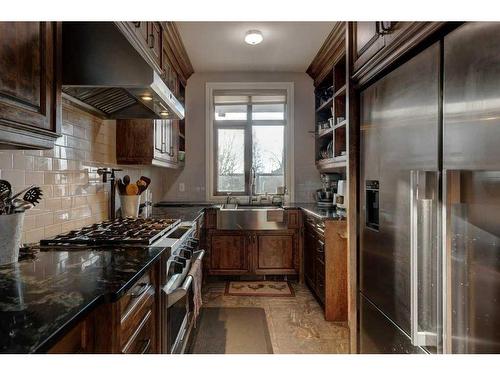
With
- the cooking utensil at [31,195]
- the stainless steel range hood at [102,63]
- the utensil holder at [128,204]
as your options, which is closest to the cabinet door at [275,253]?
the utensil holder at [128,204]

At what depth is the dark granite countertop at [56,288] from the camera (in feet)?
2.19

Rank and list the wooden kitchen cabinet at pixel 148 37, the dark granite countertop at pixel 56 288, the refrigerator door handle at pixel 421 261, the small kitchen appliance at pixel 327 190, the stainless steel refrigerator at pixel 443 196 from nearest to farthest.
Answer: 1. the dark granite countertop at pixel 56 288
2. the stainless steel refrigerator at pixel 443 196
3. the refrigerator door handle at pixel 421 261
4. the wooden kitchen cabinet at pixel 148 37
5. the small kitchen appliance at pixel 327 190

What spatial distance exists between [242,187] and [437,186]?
330 centimetres

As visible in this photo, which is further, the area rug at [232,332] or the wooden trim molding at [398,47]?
the area rug at [232,332]

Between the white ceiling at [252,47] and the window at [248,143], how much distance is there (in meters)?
0.42

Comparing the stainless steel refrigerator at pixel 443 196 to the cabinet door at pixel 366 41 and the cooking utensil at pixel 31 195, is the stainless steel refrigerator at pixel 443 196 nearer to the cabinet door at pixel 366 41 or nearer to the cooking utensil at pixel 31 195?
the cabinet door at pixel 366 41

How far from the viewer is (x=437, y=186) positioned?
0.98 meters

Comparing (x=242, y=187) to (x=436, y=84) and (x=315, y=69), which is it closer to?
(x=315, y=69)

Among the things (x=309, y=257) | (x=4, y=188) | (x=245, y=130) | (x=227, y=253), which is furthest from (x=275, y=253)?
(x=4, y=188)

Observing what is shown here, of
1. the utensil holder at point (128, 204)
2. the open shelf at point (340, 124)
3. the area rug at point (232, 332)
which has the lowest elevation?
the area rug at point (232, 332)

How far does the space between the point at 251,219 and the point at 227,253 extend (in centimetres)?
48

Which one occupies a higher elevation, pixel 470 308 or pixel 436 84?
pixel 436 84

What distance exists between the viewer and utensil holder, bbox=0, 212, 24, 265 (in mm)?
1118
